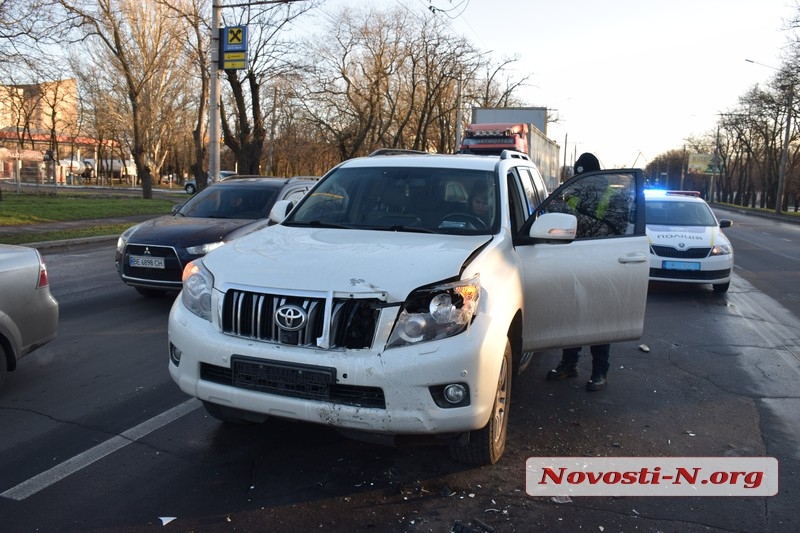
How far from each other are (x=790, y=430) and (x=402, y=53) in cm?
3863

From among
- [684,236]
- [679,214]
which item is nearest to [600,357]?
[684,236]

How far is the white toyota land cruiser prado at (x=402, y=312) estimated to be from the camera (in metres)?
3.28

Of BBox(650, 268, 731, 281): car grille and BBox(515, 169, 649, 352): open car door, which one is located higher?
BBox(515, 169, 649, 352): open car door

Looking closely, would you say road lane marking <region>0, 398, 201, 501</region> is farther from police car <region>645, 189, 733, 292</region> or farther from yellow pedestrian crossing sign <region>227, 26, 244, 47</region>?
yellow pedestrian crossing sign <region>227, 26, 244, 47</region>

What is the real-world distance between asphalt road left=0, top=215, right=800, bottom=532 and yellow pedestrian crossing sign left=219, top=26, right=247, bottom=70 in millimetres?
13339

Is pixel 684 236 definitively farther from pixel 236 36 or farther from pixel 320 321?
pixel 236 36

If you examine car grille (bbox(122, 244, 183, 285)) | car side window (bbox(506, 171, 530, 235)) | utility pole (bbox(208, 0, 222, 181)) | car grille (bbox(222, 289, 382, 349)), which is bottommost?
car grille (bbox(122, 244, 183, 285))

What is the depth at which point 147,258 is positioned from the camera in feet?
26.5

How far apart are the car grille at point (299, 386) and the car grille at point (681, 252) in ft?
27.8

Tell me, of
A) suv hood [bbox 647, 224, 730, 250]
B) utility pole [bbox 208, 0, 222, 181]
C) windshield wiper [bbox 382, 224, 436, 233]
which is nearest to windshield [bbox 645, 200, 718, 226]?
suv hood [bbox 647, 224, 730, 250]

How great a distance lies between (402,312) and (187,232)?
18.6 feet

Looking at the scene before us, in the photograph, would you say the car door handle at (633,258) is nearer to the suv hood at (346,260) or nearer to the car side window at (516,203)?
the car side window at (516,203)

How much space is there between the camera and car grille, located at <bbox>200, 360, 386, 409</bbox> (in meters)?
3.29

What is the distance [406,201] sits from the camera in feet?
16.0
